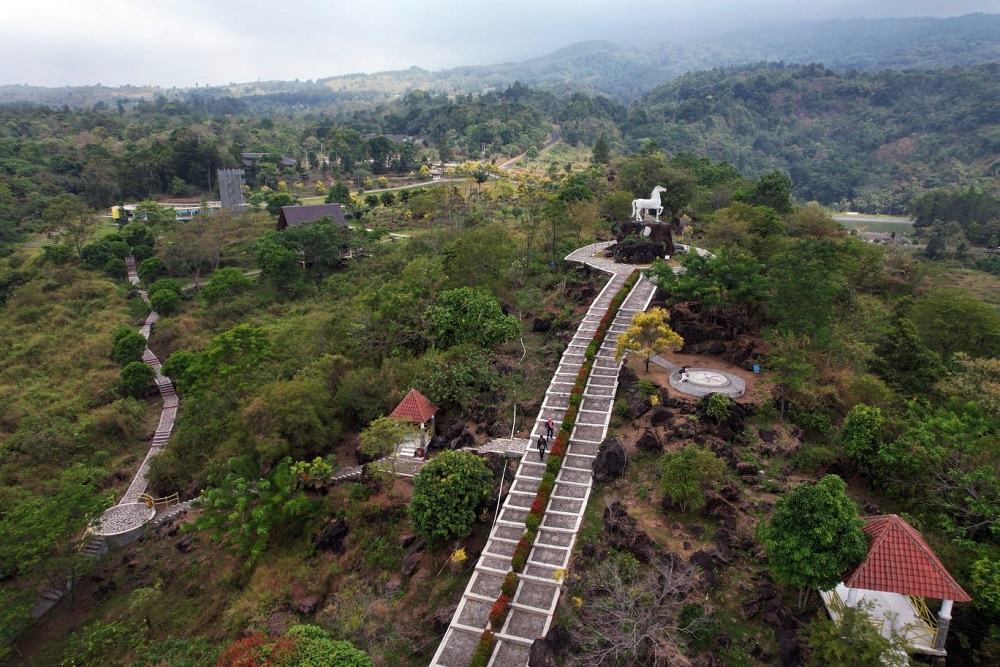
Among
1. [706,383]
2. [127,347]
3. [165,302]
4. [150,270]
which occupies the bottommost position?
[127,347]

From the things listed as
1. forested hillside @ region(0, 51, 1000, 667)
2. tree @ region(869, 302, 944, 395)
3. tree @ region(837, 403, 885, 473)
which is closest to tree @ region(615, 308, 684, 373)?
forested hillside @ region(0, 51, 1000, 667)

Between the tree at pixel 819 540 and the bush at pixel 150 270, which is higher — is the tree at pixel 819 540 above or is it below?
above

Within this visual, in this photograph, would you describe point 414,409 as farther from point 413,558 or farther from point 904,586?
point 904,586

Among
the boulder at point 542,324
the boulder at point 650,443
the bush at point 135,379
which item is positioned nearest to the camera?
the boulder at point 650,443

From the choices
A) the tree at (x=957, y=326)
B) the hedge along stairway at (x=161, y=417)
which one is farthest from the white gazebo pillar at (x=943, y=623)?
the hedge along stairway at (x=161, y=417)

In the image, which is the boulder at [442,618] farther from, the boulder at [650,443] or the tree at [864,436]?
the tree at [864,436]

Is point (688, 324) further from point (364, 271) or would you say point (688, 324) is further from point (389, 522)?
point (364, 271)

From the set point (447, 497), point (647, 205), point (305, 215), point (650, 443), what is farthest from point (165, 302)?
point (650, 443)

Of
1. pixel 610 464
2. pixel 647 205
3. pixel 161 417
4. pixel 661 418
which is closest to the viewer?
pixel 610 464

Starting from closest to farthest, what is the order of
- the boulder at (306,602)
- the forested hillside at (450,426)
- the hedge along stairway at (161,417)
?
1. the forested hillside at (450,426)
2. the boulder at (306,602)
3. the hedge along stairway at (161,417)
